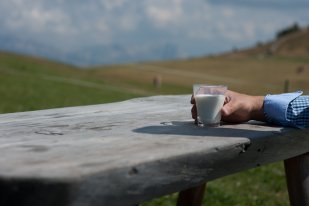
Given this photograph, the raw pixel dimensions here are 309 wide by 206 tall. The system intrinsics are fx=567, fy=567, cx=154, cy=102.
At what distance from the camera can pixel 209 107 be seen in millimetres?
2385

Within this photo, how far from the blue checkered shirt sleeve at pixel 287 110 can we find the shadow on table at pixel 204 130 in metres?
0.11

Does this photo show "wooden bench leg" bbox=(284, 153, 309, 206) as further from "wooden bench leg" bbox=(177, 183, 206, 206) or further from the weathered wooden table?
"wooden bench leg" bbox=(177, 183, 206, 206)

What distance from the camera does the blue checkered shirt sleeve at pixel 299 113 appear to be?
247 cm

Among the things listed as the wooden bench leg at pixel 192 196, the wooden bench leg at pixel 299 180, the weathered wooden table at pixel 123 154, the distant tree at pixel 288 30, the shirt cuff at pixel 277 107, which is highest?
the distant tree at pixel 288 30

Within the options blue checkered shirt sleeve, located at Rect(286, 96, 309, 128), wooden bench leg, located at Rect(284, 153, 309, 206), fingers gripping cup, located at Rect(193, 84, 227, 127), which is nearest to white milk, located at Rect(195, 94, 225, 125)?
fingers gripping cup, located at Rect(193, 84, 227, 127)

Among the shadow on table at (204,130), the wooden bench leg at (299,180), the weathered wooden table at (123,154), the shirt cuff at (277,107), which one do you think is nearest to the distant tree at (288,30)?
the wooden bench leg at (299,180)

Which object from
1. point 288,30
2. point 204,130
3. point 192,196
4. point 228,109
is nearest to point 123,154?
point 204,130

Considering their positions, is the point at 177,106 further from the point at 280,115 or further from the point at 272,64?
the point at 272,64

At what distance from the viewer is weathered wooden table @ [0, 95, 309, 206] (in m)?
1.38

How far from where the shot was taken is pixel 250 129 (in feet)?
7.75

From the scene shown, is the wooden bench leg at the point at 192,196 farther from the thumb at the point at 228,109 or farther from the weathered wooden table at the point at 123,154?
the thumb at the point at 228,109

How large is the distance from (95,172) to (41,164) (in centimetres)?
16

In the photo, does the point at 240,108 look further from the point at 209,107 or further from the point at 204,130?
the point at 204,130

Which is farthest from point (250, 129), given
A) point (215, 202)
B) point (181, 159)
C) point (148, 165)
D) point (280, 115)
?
point (215, 202)
